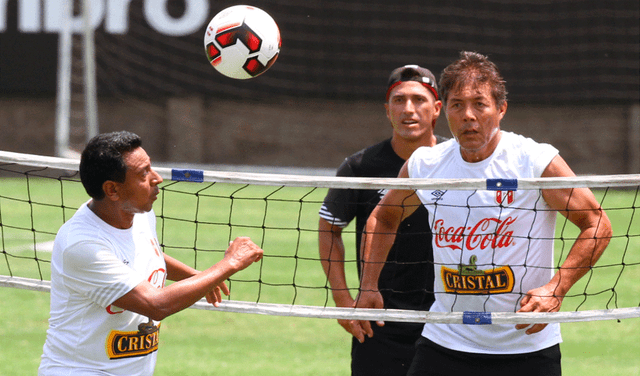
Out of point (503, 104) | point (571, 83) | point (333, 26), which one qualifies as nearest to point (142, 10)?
point (333, 26)

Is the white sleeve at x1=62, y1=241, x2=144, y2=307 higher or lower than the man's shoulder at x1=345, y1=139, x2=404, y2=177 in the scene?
lower

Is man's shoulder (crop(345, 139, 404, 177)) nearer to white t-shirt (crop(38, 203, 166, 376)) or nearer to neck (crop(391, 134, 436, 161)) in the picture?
neck (crop(391, 134, 436, 161))

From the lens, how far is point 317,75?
18.9 meters

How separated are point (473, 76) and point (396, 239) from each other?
1.50 m

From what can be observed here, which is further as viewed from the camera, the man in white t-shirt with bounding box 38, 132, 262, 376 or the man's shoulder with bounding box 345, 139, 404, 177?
the man's shoulder with bounding box 345, 139, 404, 177

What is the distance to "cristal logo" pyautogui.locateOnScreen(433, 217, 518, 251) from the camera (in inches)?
181

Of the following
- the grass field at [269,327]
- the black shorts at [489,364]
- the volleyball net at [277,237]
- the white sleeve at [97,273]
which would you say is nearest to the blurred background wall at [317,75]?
the volleyball net at [277,237]

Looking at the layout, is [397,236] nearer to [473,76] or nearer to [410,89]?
[410,89]

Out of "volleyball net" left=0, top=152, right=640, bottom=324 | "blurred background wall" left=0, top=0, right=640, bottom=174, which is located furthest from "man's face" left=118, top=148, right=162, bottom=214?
"blurred background wall" left=0, top=0, right=640, bottom=174

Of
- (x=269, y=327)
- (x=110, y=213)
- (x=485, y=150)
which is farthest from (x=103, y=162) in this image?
(x=269, y=327)

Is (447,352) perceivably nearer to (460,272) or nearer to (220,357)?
(460,272)

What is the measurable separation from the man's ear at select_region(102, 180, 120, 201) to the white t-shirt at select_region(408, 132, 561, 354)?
70.9 inches

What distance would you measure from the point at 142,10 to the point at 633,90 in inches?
445

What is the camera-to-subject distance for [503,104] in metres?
4.75
